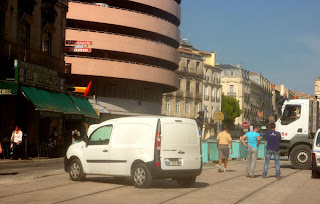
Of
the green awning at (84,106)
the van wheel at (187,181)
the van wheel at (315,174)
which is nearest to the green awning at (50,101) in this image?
the green awning at (84,106)

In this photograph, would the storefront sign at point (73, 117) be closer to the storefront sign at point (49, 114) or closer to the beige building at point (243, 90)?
the storefront sign at point (49, 114)

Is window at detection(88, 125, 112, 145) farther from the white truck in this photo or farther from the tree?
the tree

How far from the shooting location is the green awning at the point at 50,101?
32125 millimetres

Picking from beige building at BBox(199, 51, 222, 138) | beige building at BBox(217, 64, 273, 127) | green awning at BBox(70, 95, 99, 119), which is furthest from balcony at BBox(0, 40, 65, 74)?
beige building at BBox(217, 64, 273, 127)

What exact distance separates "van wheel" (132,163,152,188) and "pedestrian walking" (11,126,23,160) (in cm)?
1484

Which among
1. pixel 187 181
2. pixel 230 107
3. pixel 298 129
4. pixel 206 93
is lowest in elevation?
pixel 187 181

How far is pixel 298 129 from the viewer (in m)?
27.6

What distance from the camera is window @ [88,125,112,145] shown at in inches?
650

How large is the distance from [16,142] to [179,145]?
50.9 ft

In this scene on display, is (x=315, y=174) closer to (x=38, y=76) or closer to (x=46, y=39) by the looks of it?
(x=38, y=76)

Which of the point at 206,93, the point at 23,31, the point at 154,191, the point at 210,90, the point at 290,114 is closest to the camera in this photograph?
the point at 154,191

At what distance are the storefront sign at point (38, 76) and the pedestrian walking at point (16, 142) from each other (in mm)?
3347

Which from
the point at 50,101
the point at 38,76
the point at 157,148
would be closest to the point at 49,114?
the point at 50,101

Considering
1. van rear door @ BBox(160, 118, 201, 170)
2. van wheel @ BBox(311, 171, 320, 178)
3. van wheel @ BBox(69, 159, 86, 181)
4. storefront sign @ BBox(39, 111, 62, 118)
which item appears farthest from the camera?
storefront sign @ BBox(39, 111, 62, 118)
